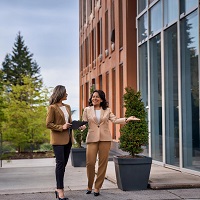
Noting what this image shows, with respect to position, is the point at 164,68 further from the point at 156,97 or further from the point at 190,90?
the point at 190,90

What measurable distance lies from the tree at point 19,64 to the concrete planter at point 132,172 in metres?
71.7

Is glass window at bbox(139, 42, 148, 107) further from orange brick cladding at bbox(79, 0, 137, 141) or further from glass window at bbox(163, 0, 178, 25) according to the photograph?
glass window at bbox(163, 0, 178, 25)

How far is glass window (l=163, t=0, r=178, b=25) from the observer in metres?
13.2

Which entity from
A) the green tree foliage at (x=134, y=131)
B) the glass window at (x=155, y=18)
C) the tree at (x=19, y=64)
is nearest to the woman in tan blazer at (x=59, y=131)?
the green tree foliage at (x=134, y=131)

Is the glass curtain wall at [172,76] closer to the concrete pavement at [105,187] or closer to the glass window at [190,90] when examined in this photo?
the glass window at [190,90]

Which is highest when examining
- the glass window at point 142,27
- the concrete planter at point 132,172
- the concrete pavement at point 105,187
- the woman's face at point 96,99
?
the glass window at point 142,27

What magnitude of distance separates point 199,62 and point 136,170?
3.08m

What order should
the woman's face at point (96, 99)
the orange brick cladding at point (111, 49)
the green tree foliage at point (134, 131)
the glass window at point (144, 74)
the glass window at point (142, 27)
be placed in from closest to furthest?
the woman's face at point (96, 99) → the green tree foliage at point (134, 131) → the glass window at point (144, 74) → the glass window at point (142, 27) → the orange brick cladding at point (111, 49)

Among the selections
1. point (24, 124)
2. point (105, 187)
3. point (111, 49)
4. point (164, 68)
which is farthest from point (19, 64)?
point (105, 187)

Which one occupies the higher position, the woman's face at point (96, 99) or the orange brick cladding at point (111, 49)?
the orange brick cladding at point (111, 49)

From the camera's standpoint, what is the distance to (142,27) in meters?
16.6

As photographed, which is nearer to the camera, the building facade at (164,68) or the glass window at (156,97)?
the building facade at (164,68)

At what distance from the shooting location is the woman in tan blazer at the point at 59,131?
8812 mm

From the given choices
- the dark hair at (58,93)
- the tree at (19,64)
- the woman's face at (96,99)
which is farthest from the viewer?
the tree at (19,64)
